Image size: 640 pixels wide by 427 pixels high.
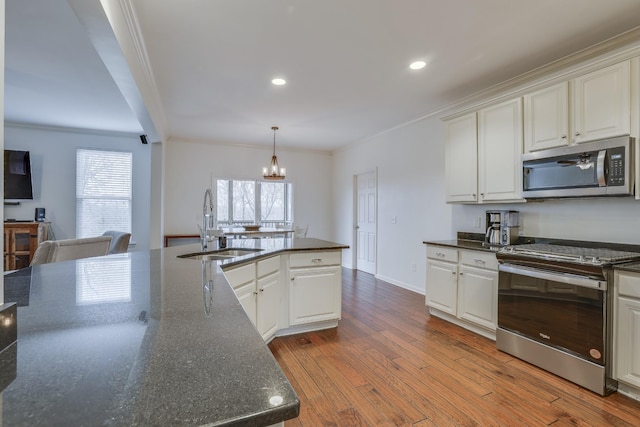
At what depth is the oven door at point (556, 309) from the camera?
6.97 ft

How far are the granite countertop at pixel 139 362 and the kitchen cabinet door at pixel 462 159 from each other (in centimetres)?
302

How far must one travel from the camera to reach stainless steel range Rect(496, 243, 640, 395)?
2.10 metres

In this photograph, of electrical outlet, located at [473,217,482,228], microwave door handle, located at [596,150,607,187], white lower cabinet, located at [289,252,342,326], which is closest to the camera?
microwave door handle, located at [596,150,607,187]

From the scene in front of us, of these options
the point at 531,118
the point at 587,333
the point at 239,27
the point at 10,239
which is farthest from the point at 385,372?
the point at 10,239

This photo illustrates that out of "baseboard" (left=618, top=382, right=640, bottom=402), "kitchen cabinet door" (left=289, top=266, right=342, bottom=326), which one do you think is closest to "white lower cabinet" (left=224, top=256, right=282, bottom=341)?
"kitchen cabinet door" (left=289, top=266, right=342, bottom=326)

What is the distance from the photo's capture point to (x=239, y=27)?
2.43 meters

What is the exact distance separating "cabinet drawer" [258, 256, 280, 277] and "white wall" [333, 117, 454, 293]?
2433 millimetres

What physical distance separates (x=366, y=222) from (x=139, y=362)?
5544 millimetres

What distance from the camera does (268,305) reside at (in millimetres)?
2723

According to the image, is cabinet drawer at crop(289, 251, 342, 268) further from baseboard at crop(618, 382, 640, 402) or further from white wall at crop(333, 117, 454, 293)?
baseboard at crop(618, 382, 640, 402)

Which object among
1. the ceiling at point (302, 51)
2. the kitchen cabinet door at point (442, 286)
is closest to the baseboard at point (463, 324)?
the kitchen cabinet door at point (442, 286)

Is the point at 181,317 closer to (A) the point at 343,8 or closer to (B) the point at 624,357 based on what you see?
(A) the point at 343,8

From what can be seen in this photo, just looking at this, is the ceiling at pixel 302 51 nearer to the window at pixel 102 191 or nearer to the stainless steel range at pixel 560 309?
the window at pixel 102 191

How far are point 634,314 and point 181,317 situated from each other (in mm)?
2666
